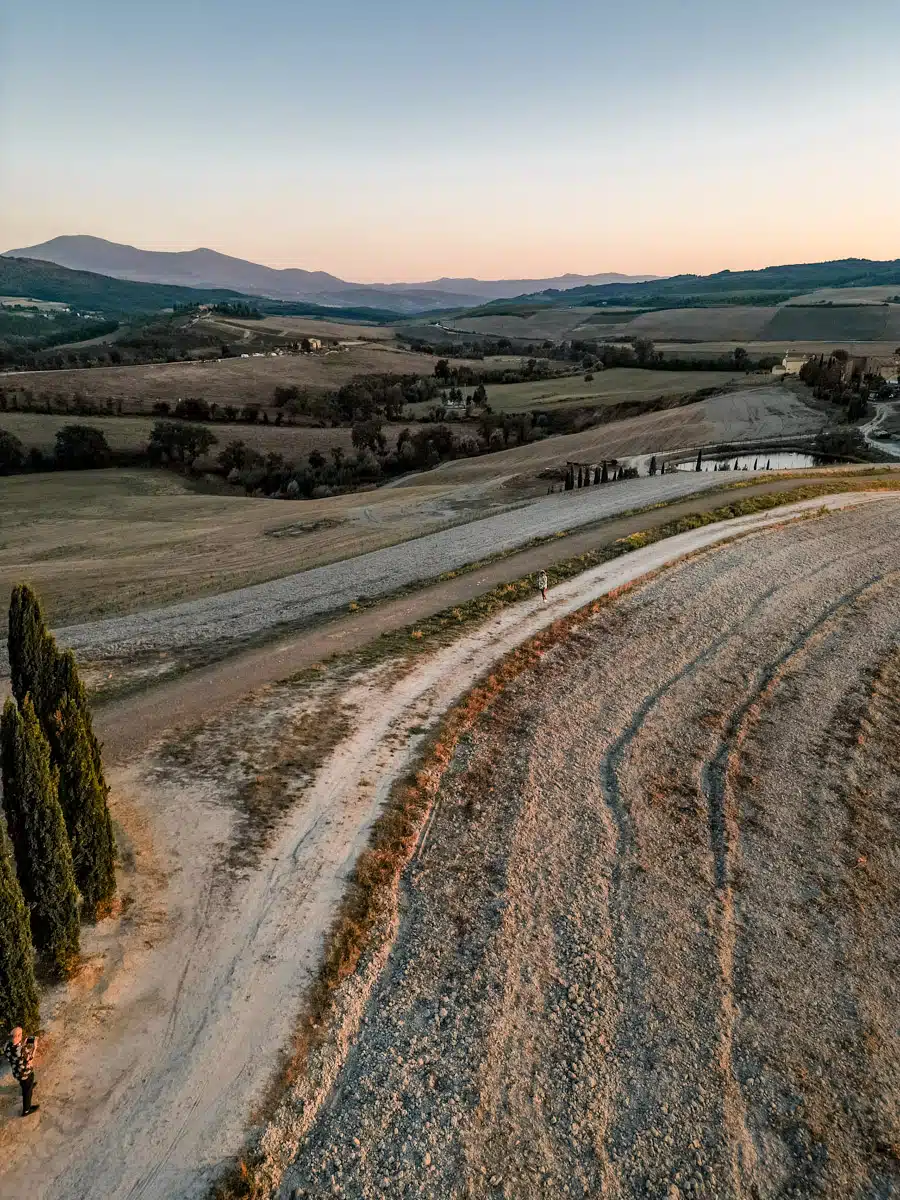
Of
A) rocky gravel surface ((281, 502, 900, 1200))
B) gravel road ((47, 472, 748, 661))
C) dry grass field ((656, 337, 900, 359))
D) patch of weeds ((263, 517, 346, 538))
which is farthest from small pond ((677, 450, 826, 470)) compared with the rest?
dry grass field ((656, 337, 900, 359))

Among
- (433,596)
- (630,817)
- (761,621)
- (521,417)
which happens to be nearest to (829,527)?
(761,621)

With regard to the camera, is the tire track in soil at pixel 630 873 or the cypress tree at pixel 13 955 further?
the tire track in soil at pixel 630 873

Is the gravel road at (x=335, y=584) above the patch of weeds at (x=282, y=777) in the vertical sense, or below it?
below

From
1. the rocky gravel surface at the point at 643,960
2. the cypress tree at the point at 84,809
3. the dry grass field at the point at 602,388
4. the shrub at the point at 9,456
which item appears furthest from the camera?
the dry grass field at the point at 602,388

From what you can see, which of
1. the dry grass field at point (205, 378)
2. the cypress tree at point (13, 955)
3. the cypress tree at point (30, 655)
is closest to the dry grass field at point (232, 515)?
the dry grass field at point (205, 378)

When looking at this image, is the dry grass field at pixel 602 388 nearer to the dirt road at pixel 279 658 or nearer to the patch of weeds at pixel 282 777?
the dirt road at pixel 279 658

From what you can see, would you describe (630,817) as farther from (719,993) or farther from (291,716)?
(291,716)
